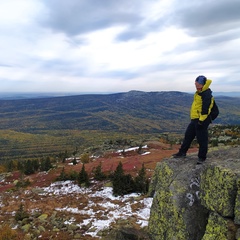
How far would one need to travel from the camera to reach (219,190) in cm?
740

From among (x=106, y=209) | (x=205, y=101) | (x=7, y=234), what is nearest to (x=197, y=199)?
(x=205, y=101)

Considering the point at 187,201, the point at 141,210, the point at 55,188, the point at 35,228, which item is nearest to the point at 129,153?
the point at 55,188

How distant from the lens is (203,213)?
8.55 metres

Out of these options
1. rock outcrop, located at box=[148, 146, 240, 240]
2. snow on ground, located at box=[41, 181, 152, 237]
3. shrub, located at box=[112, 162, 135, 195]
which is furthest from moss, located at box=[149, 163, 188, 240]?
shrub, located at box=[112, 162, 135, 195]

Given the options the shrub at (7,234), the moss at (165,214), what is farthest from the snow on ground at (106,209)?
the moss at (165,214)

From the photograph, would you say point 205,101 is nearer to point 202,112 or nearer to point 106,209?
point 202,112

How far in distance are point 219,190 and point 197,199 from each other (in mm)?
1553

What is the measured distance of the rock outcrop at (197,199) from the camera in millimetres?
7051

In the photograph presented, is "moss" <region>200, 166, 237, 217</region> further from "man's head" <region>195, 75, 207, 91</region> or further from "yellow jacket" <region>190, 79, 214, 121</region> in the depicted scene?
"man's head" <region>195, 75, 207, 91</region>

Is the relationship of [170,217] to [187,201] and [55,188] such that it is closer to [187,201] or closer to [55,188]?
[187,201]

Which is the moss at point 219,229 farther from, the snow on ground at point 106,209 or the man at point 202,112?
the snow on ground at point 106,209

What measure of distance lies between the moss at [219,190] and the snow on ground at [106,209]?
8.81 meters

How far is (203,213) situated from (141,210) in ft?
37.4

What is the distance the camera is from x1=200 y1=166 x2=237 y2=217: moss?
7031mm
